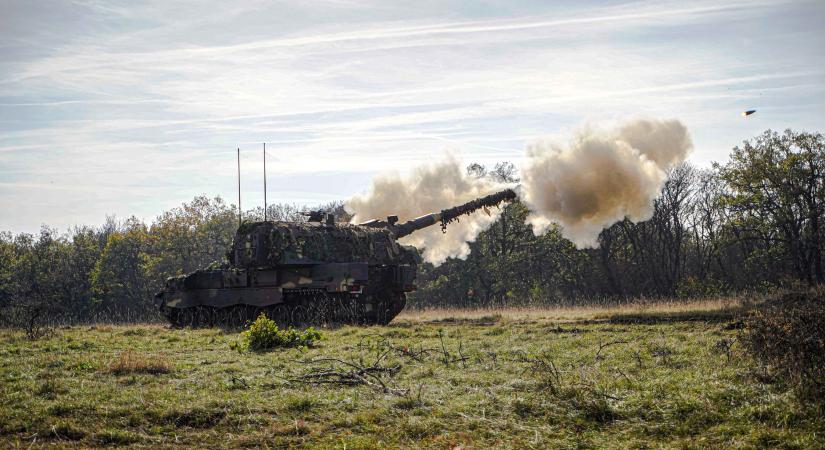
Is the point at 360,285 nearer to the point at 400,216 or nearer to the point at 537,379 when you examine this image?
the point at 400,216

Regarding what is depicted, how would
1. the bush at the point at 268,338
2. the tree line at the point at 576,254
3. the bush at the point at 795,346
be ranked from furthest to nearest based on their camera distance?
the tree line at the point at 576,254 → the bush at the point at 268,338 → the bush at the point at 795,346

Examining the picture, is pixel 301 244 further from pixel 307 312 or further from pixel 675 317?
pixel 675 317

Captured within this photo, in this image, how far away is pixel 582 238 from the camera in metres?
26.7

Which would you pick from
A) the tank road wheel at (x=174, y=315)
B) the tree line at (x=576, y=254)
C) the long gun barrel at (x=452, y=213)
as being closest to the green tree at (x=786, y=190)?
the tree line at (x=576, y=254)

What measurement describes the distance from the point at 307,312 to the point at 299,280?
1027 millimetres

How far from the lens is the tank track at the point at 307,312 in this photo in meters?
24.2

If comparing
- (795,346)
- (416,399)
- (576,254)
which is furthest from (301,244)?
(576,254)

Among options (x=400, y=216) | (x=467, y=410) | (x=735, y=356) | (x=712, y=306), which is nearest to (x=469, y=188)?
(x=400, y=216)

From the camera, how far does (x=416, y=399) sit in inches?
388

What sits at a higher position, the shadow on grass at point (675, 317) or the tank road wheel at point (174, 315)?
the tank road wheel at point (174, 315)

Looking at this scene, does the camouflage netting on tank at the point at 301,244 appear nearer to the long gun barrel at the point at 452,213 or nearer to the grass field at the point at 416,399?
the long gun barrel at the point at 452,213

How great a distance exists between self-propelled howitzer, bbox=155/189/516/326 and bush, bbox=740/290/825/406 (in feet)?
48.9

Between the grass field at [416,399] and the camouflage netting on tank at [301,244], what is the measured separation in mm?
8911

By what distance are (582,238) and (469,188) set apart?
661 cm
